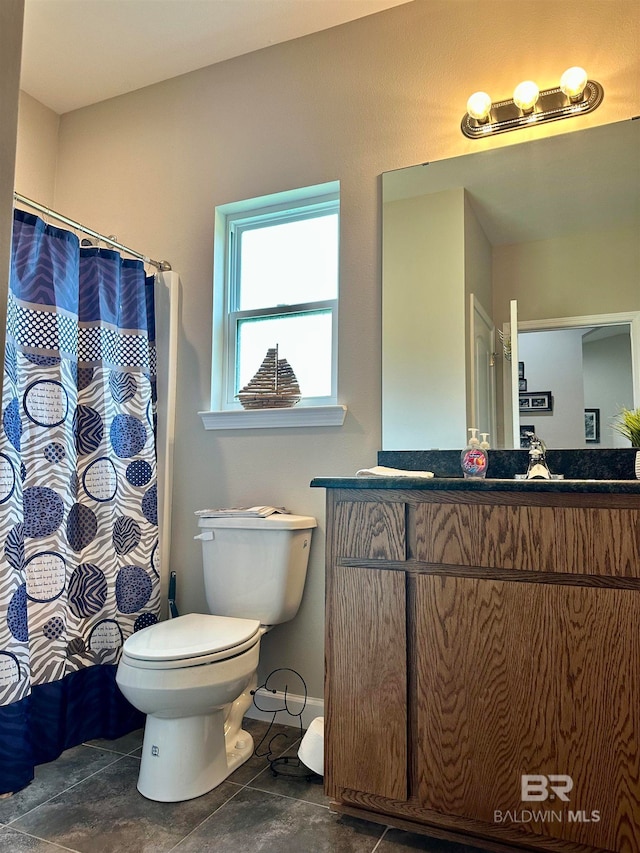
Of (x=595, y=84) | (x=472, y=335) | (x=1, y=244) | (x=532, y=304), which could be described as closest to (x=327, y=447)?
(x=472, y=335)

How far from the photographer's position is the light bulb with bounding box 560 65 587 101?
1.82 m

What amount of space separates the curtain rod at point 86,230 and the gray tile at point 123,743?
1.79 m

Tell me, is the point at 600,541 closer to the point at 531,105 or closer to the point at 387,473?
the point at 387,473

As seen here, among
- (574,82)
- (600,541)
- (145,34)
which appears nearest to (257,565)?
(600,541)

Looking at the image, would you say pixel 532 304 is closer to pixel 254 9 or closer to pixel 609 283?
pixel 609 283

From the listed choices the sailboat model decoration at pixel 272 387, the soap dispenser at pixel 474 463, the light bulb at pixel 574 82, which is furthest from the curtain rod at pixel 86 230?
the light bulb at pixel 574 82

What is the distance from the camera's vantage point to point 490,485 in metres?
1.34

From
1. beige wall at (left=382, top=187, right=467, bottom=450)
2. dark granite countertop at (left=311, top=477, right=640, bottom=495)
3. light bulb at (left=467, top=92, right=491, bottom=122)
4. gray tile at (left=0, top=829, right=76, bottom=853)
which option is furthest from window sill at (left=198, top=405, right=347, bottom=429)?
gray tile at (left=0, top=829, right=76, bottom=853)

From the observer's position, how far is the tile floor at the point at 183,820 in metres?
1.40

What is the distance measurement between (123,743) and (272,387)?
1.37 meters

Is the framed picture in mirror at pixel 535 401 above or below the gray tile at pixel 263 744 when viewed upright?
above

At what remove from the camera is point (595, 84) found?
1.85m

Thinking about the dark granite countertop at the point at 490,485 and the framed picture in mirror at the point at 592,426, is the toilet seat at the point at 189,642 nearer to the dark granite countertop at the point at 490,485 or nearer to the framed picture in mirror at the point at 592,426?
the dark granite countertop at the point at 490,485

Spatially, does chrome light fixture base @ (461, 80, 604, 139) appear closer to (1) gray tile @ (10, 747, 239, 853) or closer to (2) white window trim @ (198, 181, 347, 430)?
(2) white window trim @ (198, 181, 347, 430)
